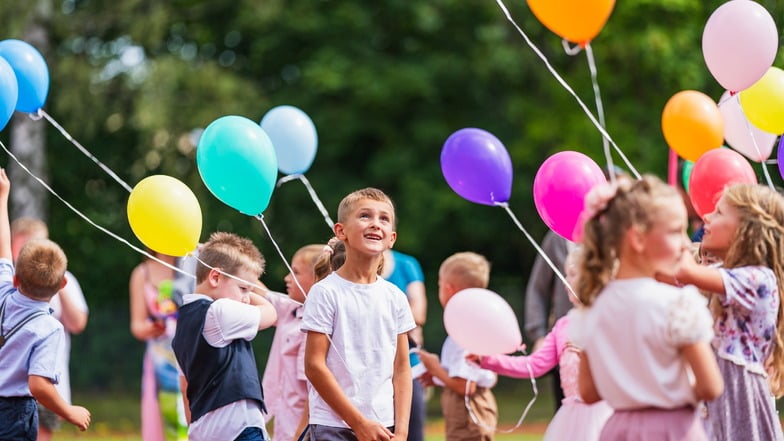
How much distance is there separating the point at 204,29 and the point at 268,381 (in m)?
13.7

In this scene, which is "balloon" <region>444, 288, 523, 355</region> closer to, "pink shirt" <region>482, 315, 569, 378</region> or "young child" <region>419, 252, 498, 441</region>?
"pink shirt" <region>482, 315, 569, 378</region>

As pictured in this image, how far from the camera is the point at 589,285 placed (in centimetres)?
363

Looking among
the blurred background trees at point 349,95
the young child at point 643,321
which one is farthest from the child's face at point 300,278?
the blurred background trees at point 349,95

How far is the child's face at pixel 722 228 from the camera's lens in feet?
14.4

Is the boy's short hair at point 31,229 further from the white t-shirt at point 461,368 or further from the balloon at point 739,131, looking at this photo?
the balloon at point 739,131

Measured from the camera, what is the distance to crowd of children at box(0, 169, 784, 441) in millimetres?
3488

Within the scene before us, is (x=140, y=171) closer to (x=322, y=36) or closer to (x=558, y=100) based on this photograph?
(x=322, y=36)

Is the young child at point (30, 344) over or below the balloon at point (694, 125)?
below

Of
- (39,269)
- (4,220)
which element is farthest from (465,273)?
(4,220)

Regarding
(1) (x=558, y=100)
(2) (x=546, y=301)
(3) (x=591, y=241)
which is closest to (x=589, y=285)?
(3) (x=591, y=241)

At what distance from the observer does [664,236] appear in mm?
3498

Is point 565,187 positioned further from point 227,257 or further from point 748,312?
point 227,257

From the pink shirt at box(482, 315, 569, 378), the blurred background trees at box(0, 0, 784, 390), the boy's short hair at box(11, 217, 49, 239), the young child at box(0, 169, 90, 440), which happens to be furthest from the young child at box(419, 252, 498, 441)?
the blurred background trees at box(0, 0, 784, 390)

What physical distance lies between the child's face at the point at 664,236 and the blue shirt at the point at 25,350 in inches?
112
